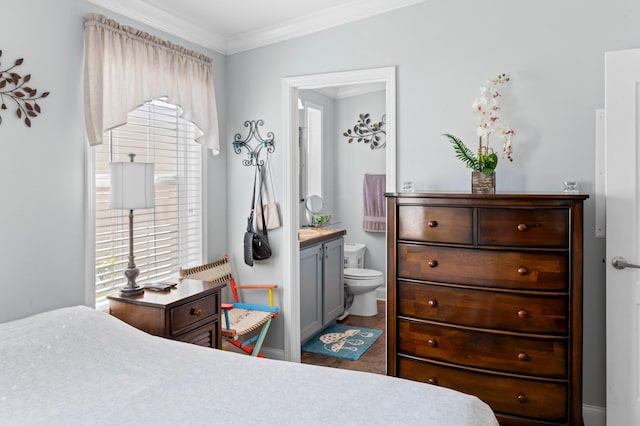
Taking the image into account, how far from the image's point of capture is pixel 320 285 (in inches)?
166

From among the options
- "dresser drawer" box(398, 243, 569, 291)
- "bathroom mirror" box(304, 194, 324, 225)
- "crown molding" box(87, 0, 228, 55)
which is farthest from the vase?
"bathroom mirror" box(304, 194, 324, 225)

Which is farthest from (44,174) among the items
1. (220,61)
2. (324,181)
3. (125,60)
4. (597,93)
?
(324,181)

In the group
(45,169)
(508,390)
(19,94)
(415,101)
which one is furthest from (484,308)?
(19,94)

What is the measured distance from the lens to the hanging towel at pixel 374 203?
5547mm

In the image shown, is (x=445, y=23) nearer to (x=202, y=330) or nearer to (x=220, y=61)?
(x=220, y=61)

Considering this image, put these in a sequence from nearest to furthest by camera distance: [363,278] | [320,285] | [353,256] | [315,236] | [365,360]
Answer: [365,360] < [315,236] < [320,285] < [363,278] < [353,256]

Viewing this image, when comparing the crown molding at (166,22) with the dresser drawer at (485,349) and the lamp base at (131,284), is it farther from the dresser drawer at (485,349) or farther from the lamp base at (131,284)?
the dresser drawer at (485,349)

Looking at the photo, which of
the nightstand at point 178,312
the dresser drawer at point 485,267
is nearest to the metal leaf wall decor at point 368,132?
the dresser drawer at point 485,267

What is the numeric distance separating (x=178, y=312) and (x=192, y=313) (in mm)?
119

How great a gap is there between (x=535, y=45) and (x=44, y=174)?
2842 millimetres

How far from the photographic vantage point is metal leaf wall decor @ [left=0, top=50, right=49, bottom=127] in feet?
7.27

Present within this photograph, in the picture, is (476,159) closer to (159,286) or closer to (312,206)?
(159,286)

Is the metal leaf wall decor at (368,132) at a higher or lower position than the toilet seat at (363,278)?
higher

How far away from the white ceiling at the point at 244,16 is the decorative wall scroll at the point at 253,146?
0.61 metres
